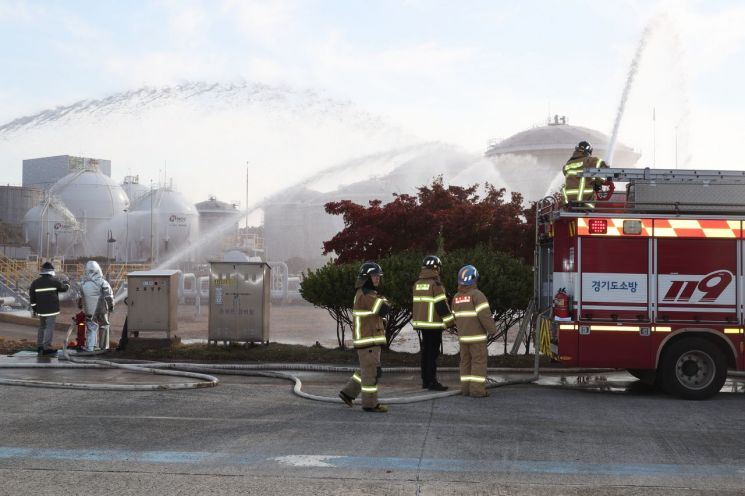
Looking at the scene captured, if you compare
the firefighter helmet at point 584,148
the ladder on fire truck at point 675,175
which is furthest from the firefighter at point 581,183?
the ladder on fire truck at point 675,175

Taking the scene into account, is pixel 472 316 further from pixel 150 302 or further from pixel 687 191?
pixel 150 302

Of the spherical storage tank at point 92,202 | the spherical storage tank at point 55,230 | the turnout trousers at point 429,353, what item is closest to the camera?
the turnout trousers at point 429,353

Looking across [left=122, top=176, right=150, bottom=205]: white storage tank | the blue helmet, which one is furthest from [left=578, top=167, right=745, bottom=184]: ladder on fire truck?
[left=122, top=176, right=150, bottom=205]: white storage tank

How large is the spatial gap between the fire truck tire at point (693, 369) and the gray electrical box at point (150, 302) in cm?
894

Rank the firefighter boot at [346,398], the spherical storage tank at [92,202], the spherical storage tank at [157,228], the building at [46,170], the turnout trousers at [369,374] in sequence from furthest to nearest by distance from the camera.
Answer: the building at [46,170], the spherical storage tank at [92,202], the spherical storage tank at [157,228], the firefighter boot at [346,398], the turnout trousers at [369,374]

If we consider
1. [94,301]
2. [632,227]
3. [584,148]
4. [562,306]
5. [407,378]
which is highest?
[584,148]

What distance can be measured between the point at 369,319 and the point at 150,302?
7.56 meters

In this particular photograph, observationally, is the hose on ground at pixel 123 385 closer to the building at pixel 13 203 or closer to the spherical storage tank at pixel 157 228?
the spherical storage tank at pixel 157 228

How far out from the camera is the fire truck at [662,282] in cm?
1062

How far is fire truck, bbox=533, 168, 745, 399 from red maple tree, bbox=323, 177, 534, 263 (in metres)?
5.84

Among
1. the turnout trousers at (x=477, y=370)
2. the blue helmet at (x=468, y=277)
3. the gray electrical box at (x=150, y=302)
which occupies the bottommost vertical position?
the turnout trousers at (x=477, y=370)

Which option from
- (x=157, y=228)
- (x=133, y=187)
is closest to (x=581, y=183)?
(x=157, y=228)

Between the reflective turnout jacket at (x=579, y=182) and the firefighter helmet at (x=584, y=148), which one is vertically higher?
the firefighter helmet at (x=584, y=148)

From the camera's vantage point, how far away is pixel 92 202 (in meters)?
80.1
